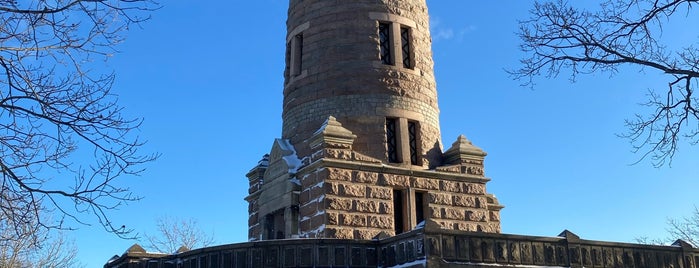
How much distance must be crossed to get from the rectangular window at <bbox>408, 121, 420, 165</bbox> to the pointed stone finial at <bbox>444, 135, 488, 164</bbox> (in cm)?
97

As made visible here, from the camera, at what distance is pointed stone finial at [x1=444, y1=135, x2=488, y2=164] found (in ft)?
64.5

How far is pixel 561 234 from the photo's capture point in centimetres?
1545

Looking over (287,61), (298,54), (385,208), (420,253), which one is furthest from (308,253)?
(287,61)

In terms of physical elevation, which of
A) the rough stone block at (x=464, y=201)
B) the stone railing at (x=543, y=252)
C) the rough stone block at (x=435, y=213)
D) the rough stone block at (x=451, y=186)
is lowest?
the stone railing at (x=543, y=252)

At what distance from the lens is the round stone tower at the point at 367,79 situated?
19.4m

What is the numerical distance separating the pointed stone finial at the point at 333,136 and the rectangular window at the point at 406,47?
332cm

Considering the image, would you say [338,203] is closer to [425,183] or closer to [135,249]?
[425,183]

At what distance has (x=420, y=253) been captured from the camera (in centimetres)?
1372

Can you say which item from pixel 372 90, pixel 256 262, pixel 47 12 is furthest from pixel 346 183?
pixel 47 12

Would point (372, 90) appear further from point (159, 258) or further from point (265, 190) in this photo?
point (159, 258)

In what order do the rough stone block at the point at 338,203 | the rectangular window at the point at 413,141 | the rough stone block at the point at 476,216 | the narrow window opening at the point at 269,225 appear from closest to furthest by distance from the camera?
1. the rough stone block at the point at 338,203
2. the rough stone block at the point at 476,216
3. the rectangular window at the point at 413,141
4. the narrow window opening at the point at 269,225

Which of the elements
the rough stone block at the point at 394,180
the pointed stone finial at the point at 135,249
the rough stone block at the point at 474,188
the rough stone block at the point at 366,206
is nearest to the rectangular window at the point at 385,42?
the rough stone block at the point at 394,180

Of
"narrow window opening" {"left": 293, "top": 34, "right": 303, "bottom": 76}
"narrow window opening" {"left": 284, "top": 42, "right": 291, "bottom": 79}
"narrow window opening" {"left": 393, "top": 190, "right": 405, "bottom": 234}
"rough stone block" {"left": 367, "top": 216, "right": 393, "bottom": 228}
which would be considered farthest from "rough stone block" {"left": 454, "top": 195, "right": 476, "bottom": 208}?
"narrow window opening" {"left": 284, "top": 42, "right": 291, "bottom": 79}

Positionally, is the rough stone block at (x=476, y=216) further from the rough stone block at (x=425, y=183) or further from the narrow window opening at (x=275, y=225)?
the narrow window opening at (x=275, y=225)
